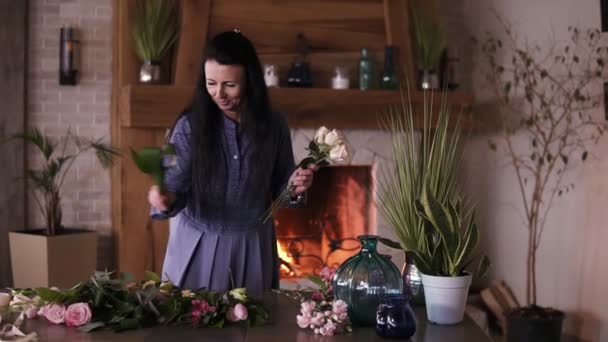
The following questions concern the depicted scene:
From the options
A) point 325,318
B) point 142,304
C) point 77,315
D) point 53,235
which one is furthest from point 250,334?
point 53,235

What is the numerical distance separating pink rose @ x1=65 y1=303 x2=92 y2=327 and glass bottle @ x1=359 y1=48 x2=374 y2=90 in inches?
117

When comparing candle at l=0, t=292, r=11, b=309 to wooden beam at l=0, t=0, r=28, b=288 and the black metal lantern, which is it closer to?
wooden beam at l=0, t=0, r=28, b=288

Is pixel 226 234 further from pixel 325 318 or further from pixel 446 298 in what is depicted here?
pixel 446 298

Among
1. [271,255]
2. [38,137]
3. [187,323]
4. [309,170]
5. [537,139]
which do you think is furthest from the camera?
[537,139]

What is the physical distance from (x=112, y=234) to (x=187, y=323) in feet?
8.89

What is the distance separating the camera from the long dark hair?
2.22m

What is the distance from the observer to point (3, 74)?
4.19m

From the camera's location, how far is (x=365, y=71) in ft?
14.9

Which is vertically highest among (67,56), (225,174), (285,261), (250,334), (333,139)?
(67,56)

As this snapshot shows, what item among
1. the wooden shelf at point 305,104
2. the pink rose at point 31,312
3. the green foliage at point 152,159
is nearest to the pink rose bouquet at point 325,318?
the green foliage at point 152,159

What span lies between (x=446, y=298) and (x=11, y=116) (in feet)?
10.4

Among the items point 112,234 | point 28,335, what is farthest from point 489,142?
point 28,335

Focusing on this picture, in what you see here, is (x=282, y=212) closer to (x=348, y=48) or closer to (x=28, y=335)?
(x=348, y=48)

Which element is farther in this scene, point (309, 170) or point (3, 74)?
point (3, 74)
